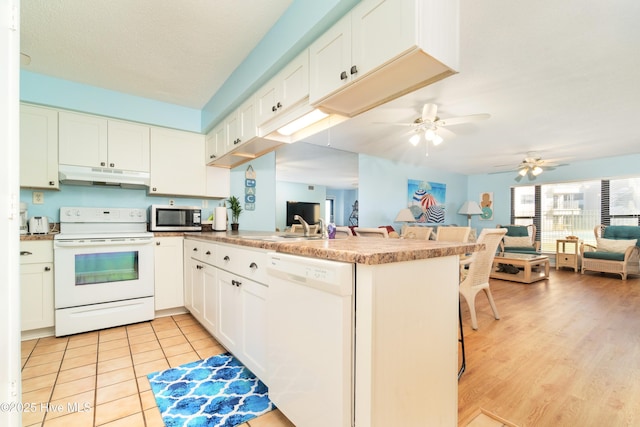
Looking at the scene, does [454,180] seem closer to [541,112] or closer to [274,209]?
[541,112]

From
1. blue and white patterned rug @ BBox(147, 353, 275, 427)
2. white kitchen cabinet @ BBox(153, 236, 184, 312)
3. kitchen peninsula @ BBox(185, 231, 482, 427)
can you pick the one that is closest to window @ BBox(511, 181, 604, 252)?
kitchen peninsula @ BBox(185, 231, 482, 427)

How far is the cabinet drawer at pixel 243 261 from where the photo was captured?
162 centimetres

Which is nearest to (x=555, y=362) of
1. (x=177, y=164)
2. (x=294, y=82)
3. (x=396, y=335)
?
(x=396, y=335)

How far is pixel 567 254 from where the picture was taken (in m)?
5.96

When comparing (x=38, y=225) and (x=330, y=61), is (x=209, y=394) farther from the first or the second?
(x=38, y=225)

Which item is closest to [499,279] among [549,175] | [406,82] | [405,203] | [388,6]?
[405,203]

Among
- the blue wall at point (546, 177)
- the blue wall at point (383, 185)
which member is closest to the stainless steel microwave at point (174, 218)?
the blue wall at point (383, 185)

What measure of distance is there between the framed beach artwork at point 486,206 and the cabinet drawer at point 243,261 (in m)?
7.59

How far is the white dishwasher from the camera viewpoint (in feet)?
3.40

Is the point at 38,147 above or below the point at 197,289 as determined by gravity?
above

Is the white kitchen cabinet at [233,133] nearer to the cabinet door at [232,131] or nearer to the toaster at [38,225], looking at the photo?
the cabinet door at [232,131]

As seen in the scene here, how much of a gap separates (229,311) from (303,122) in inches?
58.8

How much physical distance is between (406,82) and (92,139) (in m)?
3.10

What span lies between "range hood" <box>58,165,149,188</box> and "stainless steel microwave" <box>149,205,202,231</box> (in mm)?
324
